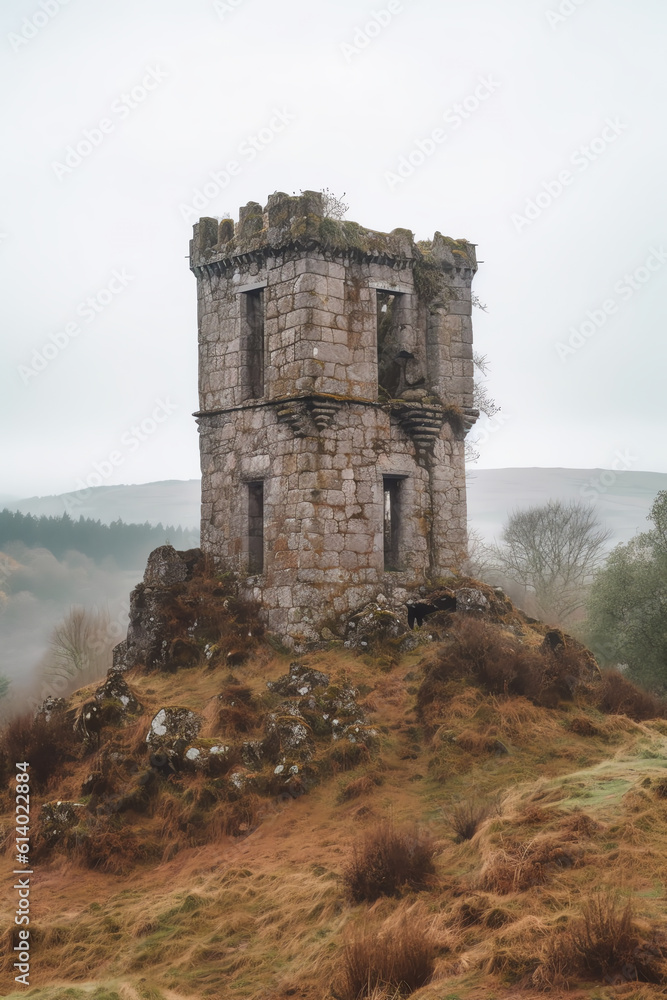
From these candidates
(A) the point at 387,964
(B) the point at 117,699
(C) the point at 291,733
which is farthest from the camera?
(B) the point at 117,699

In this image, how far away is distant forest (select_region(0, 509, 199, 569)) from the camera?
6781 centimetres

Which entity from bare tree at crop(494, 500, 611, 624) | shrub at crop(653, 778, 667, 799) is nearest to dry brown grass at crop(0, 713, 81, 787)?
shrub at crop(653, 778, 667, 799)

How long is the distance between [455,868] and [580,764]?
3.34 metres

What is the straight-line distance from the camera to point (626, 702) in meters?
13.6

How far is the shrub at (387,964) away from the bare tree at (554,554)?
32465 mm

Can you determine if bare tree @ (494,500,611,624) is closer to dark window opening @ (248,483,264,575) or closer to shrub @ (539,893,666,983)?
dark window opening @ (248,483,264,575)

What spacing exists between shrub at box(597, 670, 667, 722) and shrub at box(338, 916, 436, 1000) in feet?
24.1

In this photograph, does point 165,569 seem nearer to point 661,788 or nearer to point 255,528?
point 255,528

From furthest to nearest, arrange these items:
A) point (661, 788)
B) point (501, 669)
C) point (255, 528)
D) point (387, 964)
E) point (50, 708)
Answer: point (255, 528) < point (50, 708) < point (501, 669) < point (661, 788) < point (387, 964)

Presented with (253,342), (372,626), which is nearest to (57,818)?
(372,626)

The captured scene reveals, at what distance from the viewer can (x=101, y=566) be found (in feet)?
219

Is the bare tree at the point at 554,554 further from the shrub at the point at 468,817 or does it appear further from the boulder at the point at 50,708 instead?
the shrub at the point at 468,817

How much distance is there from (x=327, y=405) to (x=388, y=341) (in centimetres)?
279

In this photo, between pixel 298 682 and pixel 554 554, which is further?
pixel 554 554
